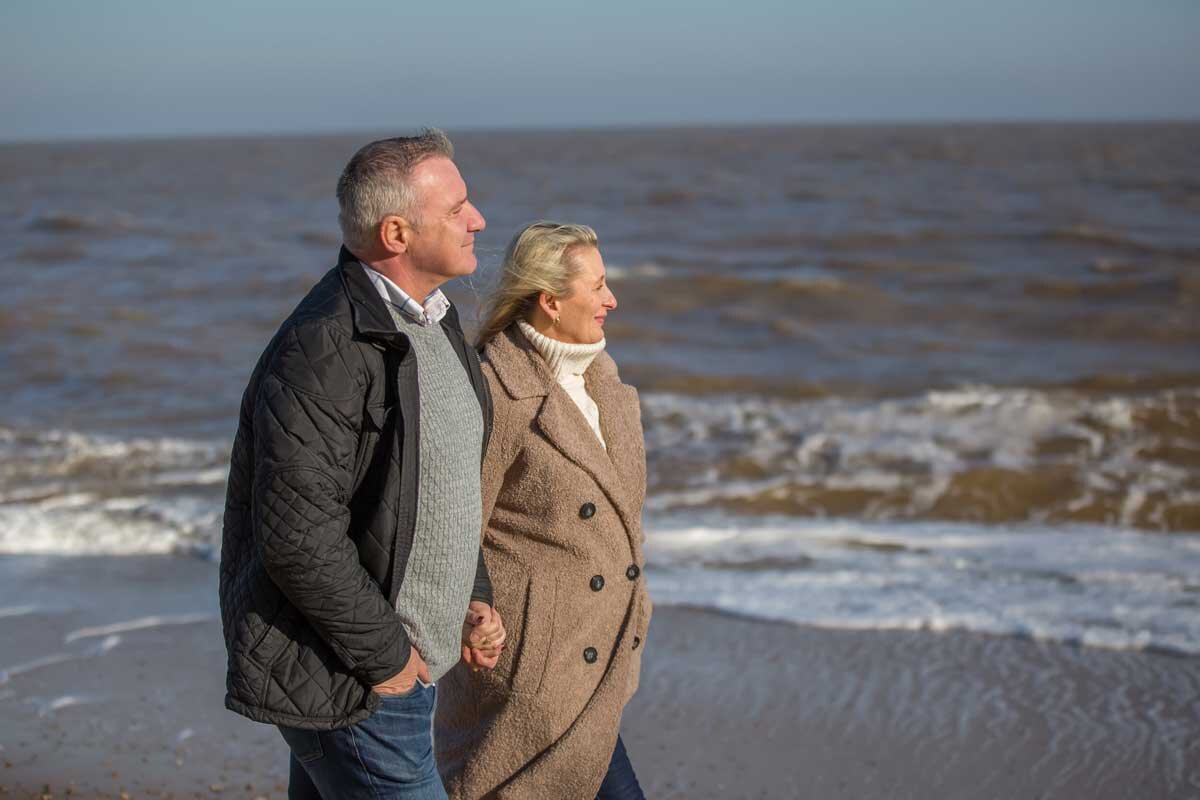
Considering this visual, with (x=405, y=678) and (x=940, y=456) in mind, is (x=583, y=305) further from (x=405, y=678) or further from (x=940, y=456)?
(x=940, y=456)

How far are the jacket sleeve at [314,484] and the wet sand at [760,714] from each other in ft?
6.86

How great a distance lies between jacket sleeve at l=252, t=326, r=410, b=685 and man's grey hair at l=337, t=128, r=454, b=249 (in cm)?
23

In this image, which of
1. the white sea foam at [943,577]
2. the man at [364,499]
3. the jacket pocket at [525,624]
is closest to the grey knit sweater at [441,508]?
the man at [364,499]

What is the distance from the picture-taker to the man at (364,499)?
2.04 meters

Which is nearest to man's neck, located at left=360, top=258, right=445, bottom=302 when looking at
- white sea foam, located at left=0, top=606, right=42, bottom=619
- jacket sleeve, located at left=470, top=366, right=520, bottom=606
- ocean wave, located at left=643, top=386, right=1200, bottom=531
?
jacket sleeve, located at left=470, top=366, right=520, bottom=606

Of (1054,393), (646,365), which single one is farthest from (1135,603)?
(646,365)

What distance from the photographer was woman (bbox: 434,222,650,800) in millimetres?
2744

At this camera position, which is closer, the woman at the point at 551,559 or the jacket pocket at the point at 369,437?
the jacket pocket at the point at 369,437

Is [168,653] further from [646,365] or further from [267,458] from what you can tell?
[646,365]

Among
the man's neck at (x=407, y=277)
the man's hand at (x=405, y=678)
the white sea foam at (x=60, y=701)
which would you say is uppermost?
the man's neck at (x=407, y=277)

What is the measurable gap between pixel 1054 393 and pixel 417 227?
10068 millimetres

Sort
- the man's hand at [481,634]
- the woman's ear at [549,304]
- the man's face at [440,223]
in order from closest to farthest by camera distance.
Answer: the man's face at [440,223], the man's hand at [481,634], the woman's ear at [549,304]

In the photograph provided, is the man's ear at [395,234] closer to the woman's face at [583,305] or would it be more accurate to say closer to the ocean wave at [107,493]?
the woman's face at [583,305]

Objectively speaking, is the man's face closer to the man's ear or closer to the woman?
the man's ear
